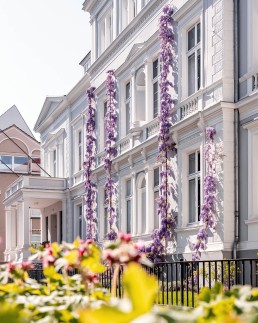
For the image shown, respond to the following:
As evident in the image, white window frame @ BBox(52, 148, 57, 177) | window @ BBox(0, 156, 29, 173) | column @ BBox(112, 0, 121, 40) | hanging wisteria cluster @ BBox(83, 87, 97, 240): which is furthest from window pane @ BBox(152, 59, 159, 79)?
window @ BBox(0, 156, 29, 173)

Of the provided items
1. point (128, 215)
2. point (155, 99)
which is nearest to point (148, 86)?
point (155, 99)

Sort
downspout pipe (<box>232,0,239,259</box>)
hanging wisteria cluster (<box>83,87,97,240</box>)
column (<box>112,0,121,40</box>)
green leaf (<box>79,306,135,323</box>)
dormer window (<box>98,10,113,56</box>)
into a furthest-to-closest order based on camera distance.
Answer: dormer window (<box>98,10,113,56</box>) < hanging wisteria cluster (<box>83,87,97,240</box>) < column (<box>112,0,121,40</box>) < downspout pipe (<box>232,0,239,259</box>) < green leaf (<box>79,306,135,323</box>)

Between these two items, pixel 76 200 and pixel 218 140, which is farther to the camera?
pixel 76 200

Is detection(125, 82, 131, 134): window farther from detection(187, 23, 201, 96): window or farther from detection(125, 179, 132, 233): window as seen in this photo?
detection(187, 23, 201, 96): window

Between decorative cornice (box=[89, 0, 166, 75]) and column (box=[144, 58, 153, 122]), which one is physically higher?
decorative cornice (box=[89, 0, 166, 75])

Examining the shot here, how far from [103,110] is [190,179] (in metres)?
8.72

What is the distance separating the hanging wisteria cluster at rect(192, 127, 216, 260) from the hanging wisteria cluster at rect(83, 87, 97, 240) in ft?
33.1

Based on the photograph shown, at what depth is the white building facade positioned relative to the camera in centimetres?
1503

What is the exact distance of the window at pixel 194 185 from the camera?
1647 centimetres

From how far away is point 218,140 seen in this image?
15203mm

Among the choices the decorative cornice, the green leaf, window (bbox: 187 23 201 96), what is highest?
the decorative cornice

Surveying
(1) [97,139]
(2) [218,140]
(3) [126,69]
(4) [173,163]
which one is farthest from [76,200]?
(2) [218,140]

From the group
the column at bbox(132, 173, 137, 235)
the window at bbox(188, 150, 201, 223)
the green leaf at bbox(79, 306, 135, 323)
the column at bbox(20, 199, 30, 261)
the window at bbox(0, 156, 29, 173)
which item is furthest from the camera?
the window at bbox(0, 156, 29, 173)

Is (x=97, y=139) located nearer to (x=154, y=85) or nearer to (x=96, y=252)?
(x=154, y=85)
